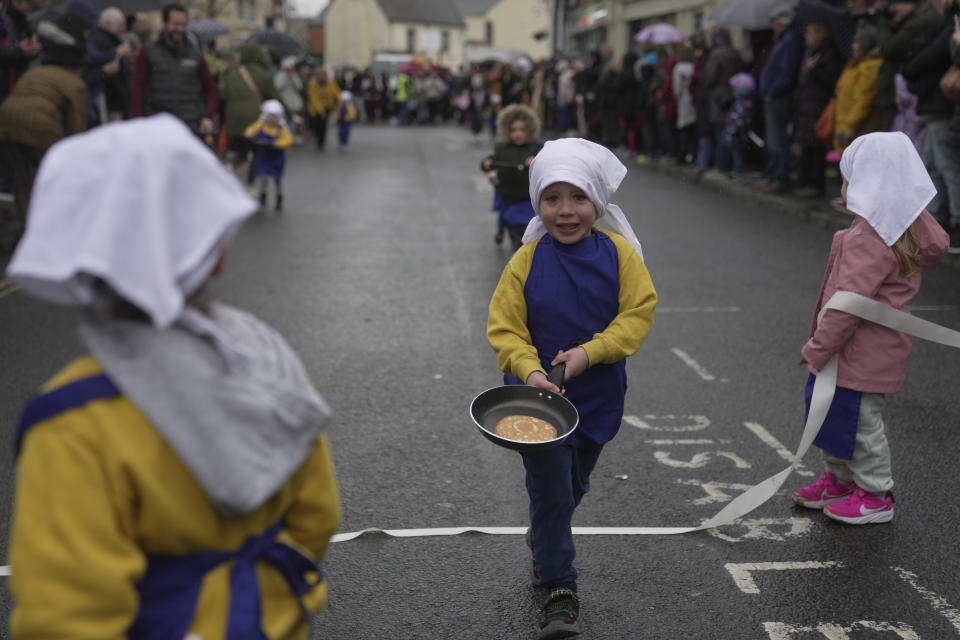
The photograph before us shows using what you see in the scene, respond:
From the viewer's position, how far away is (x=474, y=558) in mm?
3912

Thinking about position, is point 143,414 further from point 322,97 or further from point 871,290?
point 322,97

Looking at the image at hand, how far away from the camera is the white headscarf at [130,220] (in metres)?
1.60

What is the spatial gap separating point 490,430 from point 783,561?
1.44m

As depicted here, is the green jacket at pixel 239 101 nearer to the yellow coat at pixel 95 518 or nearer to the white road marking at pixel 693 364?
the white road marking at pixel 693 364

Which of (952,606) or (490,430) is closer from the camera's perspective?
(490,430)

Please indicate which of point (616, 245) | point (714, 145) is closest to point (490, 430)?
point (616, 245)

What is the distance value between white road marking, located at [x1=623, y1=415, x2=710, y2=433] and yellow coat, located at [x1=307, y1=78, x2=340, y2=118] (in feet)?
64.1

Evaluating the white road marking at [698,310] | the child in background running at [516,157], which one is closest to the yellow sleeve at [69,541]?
the white road marking at [698,310]

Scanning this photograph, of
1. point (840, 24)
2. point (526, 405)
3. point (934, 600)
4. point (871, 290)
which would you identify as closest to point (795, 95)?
point (840, 24)

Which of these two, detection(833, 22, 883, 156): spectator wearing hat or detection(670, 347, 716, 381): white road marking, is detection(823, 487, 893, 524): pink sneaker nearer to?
detection(670, 347, 716, 381): white road marking

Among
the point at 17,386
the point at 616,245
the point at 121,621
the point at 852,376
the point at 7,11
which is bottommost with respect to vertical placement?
the point at 17,386

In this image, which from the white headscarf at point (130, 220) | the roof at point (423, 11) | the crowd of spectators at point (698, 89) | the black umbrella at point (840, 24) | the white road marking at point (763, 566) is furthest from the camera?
the roof at point (423, 11)

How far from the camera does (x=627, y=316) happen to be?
3.31 m

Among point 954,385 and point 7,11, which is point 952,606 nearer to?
point 954,385
